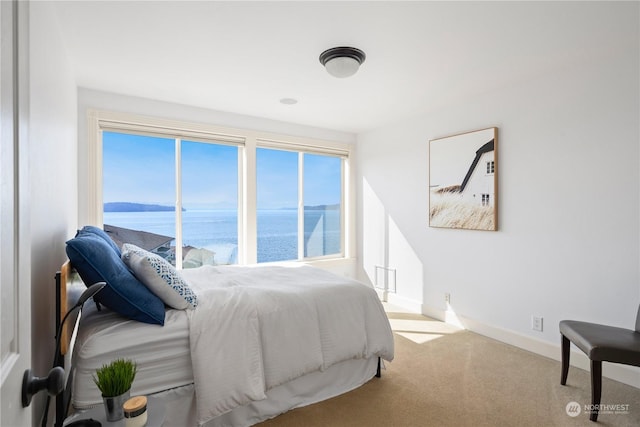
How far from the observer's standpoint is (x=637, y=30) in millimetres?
2283

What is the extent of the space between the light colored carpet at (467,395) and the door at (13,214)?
5.66ft

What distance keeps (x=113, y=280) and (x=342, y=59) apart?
7.03 ft

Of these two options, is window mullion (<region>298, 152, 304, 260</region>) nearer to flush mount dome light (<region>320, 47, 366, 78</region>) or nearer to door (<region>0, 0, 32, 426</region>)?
flush mount dome light (<region>320, 47, 366, 78</region>)

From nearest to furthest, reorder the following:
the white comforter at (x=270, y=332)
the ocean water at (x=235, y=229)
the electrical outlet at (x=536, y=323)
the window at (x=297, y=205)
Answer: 1. the white comforter at (x=270, y=332)
2. the electrical outlet at (x=536, y=323)
3. the ocean water at (x=235, y=229)
4. the window at (x=297, y=205)

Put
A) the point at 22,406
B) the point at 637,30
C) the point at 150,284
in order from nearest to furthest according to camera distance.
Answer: the point at 22,406, the point at 150,284, the point at 637,30

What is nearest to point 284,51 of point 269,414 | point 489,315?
point 269,414

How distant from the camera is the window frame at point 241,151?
3451mm

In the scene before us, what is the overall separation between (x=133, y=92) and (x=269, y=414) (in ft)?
11.1

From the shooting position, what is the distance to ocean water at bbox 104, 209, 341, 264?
3.91 metres

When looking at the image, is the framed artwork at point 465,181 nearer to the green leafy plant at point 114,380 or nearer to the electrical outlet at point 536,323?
the electrical outlet at point 536,323

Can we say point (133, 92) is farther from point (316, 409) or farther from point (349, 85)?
point (316, 409)

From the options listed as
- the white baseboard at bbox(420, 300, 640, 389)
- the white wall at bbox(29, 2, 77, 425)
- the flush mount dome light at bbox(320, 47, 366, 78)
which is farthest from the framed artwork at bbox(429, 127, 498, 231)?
the white wall at bbox(29, 2, 77, 425)

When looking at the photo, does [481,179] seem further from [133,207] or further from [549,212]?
[133,207]

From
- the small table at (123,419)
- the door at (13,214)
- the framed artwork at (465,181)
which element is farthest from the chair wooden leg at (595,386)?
the door at (13,214)
